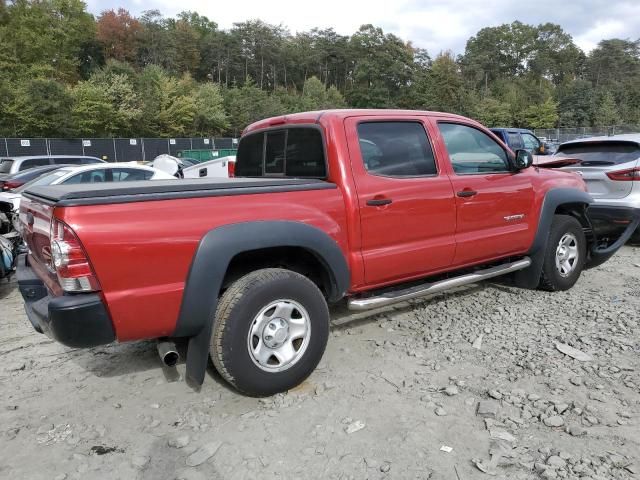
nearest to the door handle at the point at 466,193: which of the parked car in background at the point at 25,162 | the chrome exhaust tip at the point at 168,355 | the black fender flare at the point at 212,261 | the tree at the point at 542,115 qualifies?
the black fender flare at the point at 212,261

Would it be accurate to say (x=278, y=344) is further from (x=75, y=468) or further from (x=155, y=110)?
(x=155, y=110)

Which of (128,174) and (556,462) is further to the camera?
(128,174)

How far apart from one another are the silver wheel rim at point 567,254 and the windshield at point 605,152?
8.24 ft

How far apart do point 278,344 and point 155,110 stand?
49903 mm

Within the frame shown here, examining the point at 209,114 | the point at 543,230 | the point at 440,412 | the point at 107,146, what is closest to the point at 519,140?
the point at 543,230

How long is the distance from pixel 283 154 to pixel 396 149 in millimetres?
943

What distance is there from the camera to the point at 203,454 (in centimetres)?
267

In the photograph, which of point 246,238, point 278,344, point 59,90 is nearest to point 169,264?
point 246,238

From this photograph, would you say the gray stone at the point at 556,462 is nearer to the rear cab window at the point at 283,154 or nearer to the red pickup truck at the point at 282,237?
the red pickup truck at the point at 282,237

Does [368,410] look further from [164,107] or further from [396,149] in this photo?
[164,107]

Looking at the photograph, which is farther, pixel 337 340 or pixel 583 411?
pixel 337 340

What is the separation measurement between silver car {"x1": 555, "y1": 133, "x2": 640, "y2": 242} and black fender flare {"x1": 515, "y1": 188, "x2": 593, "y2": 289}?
1.77m

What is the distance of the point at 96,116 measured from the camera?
42969mm

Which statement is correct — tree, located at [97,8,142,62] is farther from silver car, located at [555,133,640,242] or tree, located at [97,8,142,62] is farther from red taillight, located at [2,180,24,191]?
silver car, located at [555,133,640,242]
